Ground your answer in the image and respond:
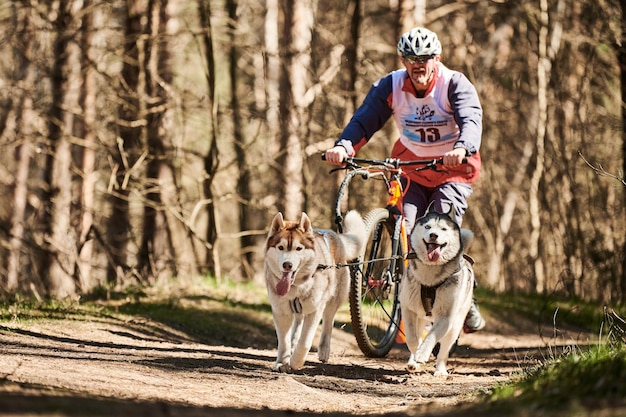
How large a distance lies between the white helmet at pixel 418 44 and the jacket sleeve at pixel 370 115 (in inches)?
19.2

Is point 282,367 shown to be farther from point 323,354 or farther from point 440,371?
point 440,371

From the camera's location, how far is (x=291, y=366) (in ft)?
22.4

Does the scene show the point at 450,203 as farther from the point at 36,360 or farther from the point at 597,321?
the point at 597,321

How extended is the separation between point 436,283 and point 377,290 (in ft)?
3.41

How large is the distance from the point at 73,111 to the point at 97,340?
315 inches

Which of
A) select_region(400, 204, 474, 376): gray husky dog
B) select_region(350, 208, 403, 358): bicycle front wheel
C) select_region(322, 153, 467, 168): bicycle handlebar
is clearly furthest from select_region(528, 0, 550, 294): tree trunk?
select_region(400, 204, 474, 376): gray husky dog

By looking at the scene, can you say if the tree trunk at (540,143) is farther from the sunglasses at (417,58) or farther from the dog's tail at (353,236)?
the sunglasses at (417,58)

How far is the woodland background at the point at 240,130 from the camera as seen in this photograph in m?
14.7

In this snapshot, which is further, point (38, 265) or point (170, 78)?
point (38, 265)

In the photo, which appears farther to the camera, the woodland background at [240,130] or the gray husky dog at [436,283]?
the woodland background at [240,130]

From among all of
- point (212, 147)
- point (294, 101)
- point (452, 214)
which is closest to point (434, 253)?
point (452, 214)

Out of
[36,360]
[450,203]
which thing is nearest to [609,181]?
[450,203]

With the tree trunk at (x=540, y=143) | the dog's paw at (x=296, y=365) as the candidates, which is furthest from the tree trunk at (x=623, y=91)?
the dog's paw at (x=296, y=365)

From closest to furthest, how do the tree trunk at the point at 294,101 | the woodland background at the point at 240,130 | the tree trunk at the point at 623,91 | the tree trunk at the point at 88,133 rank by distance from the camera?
the tree trunk at the point at 623,91
the woodland background at the point at 240,130
the tree trunk at the point at 88,133
the tree trunk at the point at 294,101
